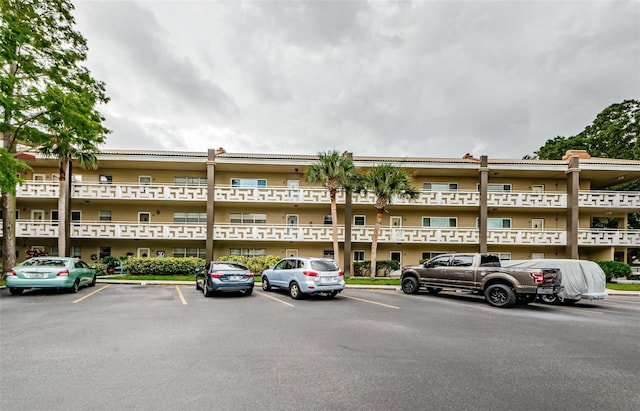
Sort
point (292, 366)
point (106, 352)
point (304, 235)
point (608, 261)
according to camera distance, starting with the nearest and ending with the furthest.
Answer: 1. point (292, 366)
2. point (106, 352)
3. point (608, 261)
4. point (304, 235)

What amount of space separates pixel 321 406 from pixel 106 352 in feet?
14.9

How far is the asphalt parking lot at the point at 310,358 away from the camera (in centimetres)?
427

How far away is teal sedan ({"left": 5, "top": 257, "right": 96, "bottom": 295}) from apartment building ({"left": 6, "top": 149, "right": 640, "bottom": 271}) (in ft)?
33.1

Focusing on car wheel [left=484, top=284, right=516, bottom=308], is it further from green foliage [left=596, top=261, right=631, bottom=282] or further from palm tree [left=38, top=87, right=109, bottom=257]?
palm tree [left=38, top=87, right=109, bottom=257]

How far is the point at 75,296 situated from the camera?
12375mm

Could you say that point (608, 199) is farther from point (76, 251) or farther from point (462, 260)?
point (76, 251)

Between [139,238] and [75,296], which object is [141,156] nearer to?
[139,238]

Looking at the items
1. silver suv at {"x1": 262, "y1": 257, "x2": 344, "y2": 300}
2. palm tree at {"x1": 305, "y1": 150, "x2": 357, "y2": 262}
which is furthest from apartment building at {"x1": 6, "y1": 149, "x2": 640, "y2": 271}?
silver suv at {"x1": 262, "y1": 257, "x2": 344, "y2": 300}

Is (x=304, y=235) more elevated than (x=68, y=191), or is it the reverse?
(x=68, y=191)

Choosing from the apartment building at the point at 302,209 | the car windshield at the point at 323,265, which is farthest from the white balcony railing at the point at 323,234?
the car windshield at the point at 323,265

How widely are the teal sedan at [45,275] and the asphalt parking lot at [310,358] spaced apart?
6.35ft

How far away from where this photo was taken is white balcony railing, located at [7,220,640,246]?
23109mm

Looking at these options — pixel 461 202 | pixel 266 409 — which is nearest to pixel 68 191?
pixel 266 409

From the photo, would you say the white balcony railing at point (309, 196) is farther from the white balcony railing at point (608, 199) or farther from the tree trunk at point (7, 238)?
the tree trunk at point (7, 238)
